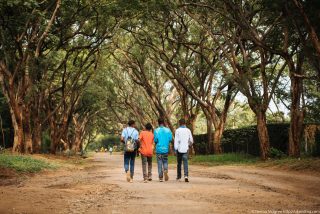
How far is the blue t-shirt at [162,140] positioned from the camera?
42.6 ft

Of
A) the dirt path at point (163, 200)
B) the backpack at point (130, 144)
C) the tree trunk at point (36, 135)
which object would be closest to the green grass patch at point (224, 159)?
the tree trunk at point (36, 135)

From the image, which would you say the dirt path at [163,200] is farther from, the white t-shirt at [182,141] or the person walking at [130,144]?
the white t-shirt at [182,141]

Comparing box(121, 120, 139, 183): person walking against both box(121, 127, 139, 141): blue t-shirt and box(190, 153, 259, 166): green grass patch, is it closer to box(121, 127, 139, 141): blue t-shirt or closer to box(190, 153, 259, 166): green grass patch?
box(121, 127, 139, 141): blue t-shirt

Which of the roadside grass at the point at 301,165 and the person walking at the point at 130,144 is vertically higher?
the person walking at the point at 130,144

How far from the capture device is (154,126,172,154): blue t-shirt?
42.6ft

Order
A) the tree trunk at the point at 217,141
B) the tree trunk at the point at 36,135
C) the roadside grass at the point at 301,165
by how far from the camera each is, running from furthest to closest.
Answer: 1. the tree trunk at the point at 217,141
2. the tree trunk at the point at 36,135
3. the roadside grass at the point at 301,165

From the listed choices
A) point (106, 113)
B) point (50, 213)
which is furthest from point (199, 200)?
point (106, 113)

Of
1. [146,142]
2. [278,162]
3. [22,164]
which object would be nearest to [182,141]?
[146,142]

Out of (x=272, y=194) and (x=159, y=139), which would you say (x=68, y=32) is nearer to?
(x=159, y=139)

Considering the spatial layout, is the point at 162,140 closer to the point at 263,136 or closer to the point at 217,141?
the point at 263,136

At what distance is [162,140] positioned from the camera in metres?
13.1

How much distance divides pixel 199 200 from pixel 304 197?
2355 millimetres

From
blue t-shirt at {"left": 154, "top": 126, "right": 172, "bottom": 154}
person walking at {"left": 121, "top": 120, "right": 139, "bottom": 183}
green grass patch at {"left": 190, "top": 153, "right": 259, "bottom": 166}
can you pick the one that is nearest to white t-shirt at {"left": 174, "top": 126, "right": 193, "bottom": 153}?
blue t-shirt at {"left": 154, "top": 126, "right": 172, "bottom": 154}

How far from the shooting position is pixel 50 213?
21.2 ft
